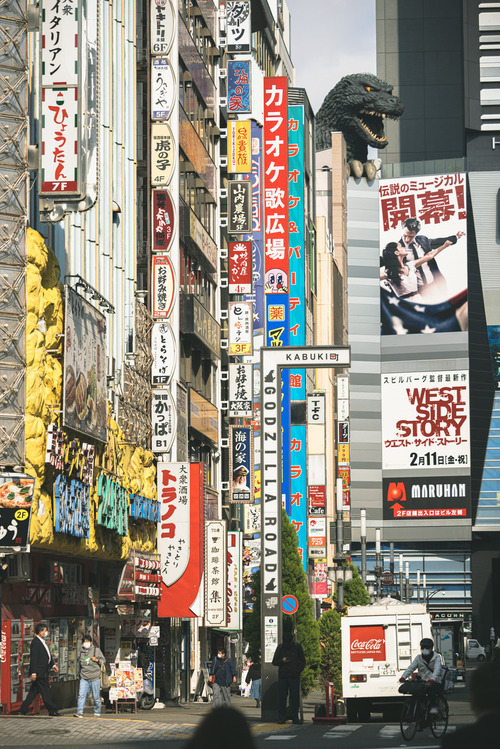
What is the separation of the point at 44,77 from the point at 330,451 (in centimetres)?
9244

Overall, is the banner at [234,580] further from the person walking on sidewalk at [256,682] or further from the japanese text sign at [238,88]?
the japanese text sign at [238,88]

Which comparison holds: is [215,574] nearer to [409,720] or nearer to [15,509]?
[15,509]

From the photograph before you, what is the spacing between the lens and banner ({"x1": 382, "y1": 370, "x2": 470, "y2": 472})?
479ft

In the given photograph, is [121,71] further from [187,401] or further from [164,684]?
[164,684]

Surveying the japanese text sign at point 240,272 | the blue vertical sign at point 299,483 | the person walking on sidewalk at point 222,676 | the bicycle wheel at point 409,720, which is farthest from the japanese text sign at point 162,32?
the blue vertical sign at point 299,483

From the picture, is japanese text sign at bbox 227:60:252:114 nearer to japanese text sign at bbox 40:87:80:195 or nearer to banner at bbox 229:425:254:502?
banner at bbox 229:425:254:502

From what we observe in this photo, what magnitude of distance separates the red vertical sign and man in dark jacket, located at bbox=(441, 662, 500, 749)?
180 feet

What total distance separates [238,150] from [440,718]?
33.6 metres

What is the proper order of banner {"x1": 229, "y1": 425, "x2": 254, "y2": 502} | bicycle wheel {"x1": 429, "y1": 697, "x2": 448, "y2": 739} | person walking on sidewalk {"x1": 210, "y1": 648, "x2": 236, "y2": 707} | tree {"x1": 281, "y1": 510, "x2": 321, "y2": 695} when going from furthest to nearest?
banner {"x1": 229, "y1": 425, "x2": 254, "y2": 502}
tree {"x1": 281, "y1": 510, "x2": 321, "y2": 695}
person walking on sidewalk {"x1": 210, "y1": 648, "x2": 236, "y2": 707}
bicycle wheel {"x1": 429, "y1": 697, "x2": 448, "y2": 739}

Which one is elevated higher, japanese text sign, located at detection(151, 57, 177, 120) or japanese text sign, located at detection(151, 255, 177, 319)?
japanese text sign, located at detection(151, 57, 177, 120)

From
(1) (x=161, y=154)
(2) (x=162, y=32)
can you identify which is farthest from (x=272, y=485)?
(2) (x=162, y=32)

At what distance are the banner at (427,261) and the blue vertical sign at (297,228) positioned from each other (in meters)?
66.5

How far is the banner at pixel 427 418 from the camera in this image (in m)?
146

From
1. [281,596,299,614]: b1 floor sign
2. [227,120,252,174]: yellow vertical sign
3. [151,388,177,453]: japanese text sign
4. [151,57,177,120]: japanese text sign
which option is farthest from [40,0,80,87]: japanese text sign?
[227,120,252,174]: yellow vertical sign
